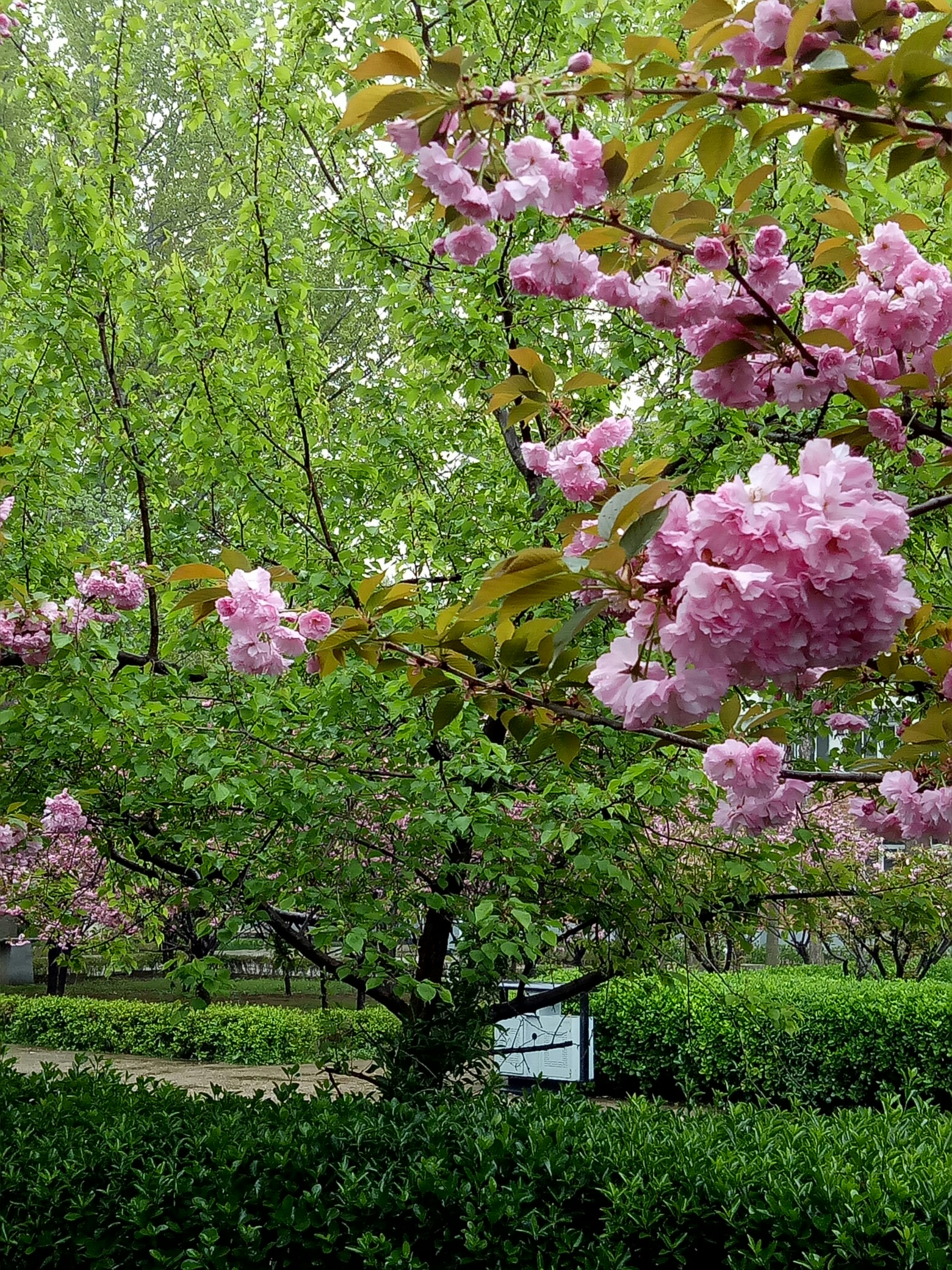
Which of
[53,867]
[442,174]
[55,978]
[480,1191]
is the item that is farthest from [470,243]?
→ [55,978]

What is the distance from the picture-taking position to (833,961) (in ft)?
58.1

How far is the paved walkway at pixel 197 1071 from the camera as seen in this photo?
32.2 ft

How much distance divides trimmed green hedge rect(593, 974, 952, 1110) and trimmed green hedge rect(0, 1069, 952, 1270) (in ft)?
15.2

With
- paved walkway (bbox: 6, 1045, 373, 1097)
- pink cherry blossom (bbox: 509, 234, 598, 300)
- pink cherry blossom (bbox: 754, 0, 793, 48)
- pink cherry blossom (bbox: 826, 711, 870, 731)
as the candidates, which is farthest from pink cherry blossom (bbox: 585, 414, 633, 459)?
paved walkway (bbox: 6, 1045, 373, 1097)

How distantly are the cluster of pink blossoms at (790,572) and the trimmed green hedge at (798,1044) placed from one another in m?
7.36

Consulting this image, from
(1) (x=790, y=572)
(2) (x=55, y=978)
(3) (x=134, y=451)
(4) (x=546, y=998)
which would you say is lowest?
(2) (x=55, y=978)

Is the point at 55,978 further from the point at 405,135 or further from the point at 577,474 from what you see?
the point at 405,135

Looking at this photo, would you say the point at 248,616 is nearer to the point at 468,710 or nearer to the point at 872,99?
the point at 872,99

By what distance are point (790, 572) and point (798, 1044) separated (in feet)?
28.7

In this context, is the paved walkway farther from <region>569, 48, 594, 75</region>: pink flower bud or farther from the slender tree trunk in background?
<region>569, 48, 594, 75</region>: pink flower bud

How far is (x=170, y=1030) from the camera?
1246 cm

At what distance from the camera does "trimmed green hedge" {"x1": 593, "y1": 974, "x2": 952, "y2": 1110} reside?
8.20m

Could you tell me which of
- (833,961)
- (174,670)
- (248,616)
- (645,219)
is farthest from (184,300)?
(833,961)

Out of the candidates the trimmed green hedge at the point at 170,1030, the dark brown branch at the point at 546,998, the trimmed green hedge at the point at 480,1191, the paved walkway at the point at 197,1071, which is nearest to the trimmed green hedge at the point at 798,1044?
the paved walkway at the point at 197,1071
